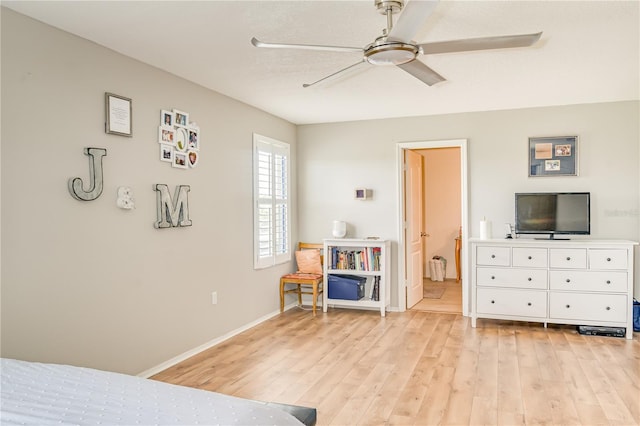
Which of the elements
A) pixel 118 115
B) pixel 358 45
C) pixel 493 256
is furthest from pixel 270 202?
pixel 358 45

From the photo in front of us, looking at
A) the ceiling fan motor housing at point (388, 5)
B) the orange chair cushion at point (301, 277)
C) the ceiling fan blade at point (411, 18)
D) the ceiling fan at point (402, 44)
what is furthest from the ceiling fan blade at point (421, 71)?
the orange chair cushion at point (301, 277)

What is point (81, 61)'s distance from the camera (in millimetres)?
3113

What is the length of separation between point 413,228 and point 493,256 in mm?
1327

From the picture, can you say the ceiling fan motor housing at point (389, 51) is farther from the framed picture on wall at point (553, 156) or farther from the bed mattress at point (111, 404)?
the framed picture on wall at point (553, 156)

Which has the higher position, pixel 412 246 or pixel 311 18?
pixel 311 18

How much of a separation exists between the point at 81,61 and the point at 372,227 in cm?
380

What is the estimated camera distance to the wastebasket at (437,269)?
7.99 m

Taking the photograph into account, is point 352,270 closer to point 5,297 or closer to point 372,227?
point 372,227

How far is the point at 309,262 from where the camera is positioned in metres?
5.90

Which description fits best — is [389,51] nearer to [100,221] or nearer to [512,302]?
[100,221]

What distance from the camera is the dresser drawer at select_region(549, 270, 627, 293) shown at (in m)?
4.61

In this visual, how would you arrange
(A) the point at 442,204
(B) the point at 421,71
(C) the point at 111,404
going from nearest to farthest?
(C) the point at 111,404
(B) the point at 421,71
(A) the point at 442,204

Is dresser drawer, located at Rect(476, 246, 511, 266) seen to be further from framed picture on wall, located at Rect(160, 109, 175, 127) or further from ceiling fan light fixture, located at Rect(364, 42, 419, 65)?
framed picture on wall, located at Rect(160, 109, 175, 127)

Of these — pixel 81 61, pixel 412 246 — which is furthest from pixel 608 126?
pixel 81 61
